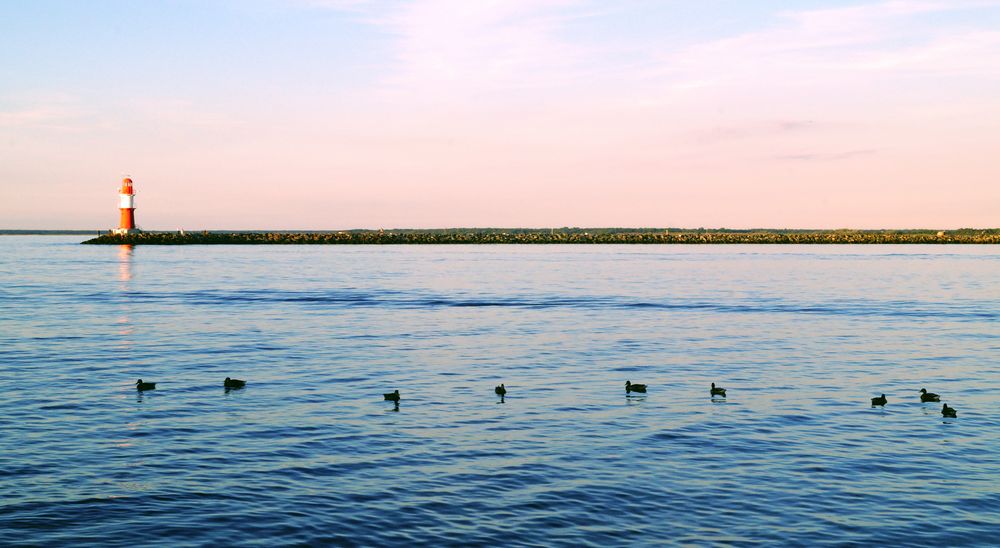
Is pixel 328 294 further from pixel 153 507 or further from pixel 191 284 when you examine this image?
pixel 153 507

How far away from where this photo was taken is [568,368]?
1139 inches

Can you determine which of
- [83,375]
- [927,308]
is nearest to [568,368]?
[83,375]

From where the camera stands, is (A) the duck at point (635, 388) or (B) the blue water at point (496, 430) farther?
(A) the duck at point (635, 388)

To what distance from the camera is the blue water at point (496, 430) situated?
13.5 m

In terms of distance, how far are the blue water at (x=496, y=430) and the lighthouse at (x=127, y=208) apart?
103 meters

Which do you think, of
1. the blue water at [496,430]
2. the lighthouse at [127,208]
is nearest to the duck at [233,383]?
the blue water at [496,430]

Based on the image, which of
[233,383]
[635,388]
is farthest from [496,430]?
[233,383]

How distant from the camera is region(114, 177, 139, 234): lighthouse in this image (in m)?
143

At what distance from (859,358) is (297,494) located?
23.0m

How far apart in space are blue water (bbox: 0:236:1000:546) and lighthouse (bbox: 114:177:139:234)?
103 metres

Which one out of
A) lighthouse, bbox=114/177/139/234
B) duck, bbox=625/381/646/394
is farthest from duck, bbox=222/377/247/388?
lighthouse, bbox=114/177/139/234

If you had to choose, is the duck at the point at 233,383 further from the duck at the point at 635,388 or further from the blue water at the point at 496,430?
the duck at the point at 635,388

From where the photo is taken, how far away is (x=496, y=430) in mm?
19609

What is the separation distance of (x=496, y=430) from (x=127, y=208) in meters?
144
